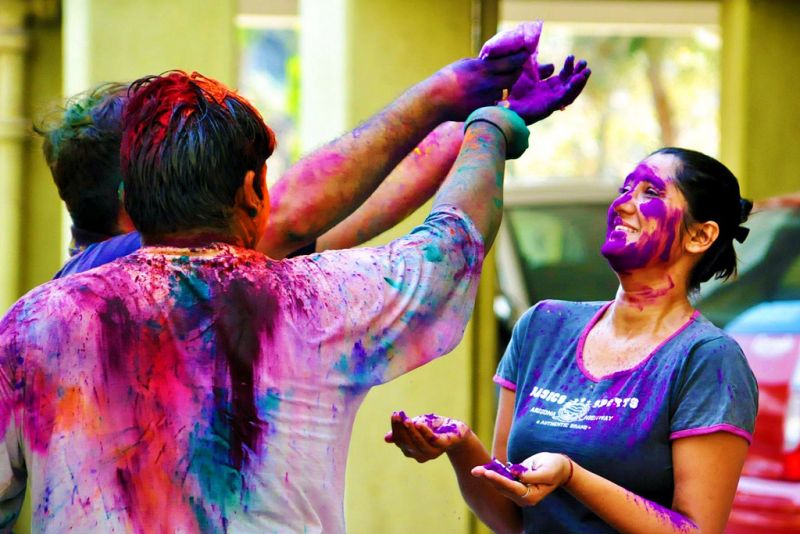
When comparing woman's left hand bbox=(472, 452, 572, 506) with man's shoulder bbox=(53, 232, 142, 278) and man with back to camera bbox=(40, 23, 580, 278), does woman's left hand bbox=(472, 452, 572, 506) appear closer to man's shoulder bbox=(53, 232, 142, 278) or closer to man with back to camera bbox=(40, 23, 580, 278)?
man with back to camera bbox=(40, 23, 580, 278)

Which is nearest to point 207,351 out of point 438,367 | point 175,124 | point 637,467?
point 175,124


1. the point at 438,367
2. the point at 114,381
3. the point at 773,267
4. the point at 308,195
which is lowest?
the point at 438,367

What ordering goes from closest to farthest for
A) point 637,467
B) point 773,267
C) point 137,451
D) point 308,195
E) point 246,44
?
point 137,451 → point 637,467 → point 308,195 → point 773,267 → point 246,44

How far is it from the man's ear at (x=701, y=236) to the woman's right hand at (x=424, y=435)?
2.27 feet

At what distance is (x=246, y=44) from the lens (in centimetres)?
3356

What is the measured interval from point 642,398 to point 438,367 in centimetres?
310

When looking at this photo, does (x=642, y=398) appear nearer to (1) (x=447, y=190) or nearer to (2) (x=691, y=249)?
(2) (x=691, y=249)

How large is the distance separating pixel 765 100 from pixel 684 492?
517 centimetres

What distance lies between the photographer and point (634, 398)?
2859 mm

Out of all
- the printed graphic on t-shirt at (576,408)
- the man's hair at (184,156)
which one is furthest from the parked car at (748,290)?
the man's hair at (184,156)

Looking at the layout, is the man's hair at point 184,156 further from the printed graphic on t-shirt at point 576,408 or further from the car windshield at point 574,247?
the car windshield at point 574,247

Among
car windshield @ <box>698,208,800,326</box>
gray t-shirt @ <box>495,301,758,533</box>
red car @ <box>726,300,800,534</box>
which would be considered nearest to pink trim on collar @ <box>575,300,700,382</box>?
gray t-shirt @ <box>495,301,758,533</box>

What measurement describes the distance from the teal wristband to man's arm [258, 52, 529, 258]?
0.28m

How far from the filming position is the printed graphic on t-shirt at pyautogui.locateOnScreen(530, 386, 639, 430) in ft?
9.40
